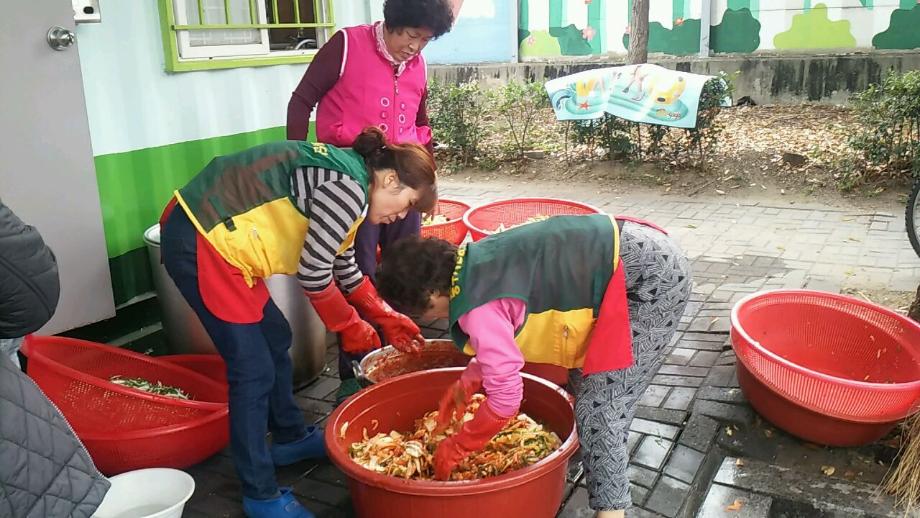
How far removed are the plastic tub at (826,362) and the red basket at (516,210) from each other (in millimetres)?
1599

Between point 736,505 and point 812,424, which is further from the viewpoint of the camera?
point 812,424

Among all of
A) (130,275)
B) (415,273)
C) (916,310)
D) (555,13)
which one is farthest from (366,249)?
(555,13)

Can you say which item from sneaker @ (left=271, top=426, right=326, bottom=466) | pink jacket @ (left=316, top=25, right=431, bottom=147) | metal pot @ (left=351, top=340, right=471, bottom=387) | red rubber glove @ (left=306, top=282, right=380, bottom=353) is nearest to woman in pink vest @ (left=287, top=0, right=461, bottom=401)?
pink jacket @ (left=316, top=25, right=431, bottom=147)

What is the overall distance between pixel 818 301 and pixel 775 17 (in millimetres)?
8776

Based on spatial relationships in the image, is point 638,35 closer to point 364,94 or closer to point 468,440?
point 364,94

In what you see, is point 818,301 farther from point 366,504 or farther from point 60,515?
point 60,515

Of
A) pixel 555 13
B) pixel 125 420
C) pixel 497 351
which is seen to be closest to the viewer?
pixel 497 351

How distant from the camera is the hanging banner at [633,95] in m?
7.29

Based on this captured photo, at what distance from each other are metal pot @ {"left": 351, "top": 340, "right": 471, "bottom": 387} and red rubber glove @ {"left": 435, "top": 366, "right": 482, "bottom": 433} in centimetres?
54

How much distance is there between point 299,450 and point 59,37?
1952 mm

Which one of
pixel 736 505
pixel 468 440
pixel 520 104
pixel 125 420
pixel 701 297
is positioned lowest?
pixel 736 505

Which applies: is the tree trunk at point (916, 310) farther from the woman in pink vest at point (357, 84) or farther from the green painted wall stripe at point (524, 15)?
the green painted wall stripe at point (524, 15)

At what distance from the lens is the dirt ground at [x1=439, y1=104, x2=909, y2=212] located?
7230 millimetres

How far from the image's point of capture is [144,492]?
237 cm
